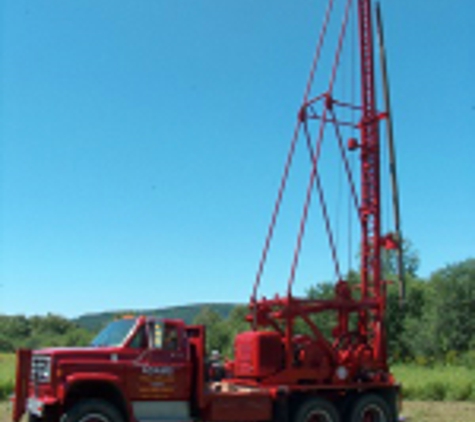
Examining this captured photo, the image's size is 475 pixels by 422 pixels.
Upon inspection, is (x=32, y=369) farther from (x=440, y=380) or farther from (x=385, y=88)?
(x=440, y=380)

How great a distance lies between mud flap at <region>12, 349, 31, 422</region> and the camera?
12.8 meters

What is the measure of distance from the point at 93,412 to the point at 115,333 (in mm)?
1707

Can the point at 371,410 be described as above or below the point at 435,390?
above

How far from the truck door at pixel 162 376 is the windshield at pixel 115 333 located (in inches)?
15.9

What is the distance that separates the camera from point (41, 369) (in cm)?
1262

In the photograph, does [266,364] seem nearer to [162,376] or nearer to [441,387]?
[162,376]

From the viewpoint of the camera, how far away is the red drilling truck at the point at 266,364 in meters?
12.6

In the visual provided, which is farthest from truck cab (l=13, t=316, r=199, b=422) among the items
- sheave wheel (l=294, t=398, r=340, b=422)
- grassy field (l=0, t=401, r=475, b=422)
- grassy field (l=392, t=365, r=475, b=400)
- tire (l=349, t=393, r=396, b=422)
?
grassy field (l=392, t=365, r=475, b=400)

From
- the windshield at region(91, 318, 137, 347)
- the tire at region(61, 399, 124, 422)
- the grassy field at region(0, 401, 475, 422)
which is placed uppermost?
the windshield at region(91, 318, 137, 347)

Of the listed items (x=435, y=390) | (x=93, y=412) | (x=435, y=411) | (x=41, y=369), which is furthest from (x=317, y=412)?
(x=435, y=390)

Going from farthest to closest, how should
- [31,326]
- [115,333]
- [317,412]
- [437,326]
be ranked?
[31,326]
[437,326]
[317,412]
[115,333]

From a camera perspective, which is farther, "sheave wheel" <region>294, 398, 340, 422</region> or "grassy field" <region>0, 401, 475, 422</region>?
"grassy field" <region>0, 401, 475, 422</region>

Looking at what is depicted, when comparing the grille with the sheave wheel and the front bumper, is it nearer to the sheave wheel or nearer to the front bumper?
the front bumper

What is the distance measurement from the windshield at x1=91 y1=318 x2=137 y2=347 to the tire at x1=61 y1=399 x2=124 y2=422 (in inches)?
47.4
